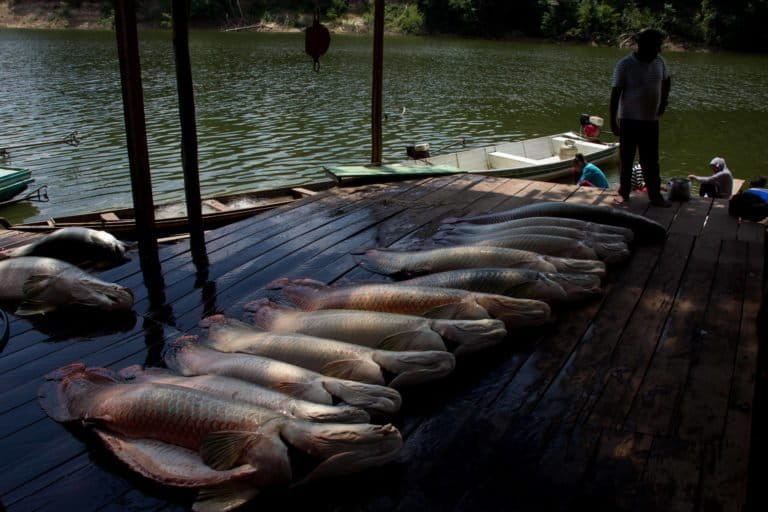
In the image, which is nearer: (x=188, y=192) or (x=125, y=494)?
(x=125, y=494)

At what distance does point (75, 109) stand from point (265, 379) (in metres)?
25.1

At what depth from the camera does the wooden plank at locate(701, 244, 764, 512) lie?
8.71ft

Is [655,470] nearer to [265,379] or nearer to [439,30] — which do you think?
[265,379]

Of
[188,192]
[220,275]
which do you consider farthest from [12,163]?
[220,275]

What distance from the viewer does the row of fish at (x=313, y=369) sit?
105 inches

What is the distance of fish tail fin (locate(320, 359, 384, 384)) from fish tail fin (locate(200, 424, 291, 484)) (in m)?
0.61

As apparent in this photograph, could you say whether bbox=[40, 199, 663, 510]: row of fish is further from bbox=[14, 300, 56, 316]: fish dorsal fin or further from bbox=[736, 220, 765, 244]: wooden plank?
bbox=[736, 220, 765, 244]: wooden plank

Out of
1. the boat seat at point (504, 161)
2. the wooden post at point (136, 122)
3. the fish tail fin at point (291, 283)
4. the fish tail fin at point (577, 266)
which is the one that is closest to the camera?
the fish tail fin at point (291, 283)

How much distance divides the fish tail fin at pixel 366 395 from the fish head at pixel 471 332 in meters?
0.70

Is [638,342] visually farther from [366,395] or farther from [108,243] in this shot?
[108,243]

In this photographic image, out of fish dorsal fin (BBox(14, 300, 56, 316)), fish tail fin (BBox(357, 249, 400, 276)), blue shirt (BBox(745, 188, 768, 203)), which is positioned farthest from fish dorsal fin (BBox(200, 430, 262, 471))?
blue shirt (BBox(745, 188, 768, 203))

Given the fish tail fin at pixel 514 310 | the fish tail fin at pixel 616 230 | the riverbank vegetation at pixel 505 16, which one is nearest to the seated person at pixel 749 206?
the fish tail fin at pixel 616 230

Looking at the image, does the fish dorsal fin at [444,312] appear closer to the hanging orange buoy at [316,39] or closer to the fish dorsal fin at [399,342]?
the fish dorsal fin at [399,342]

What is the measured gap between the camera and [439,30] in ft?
205
